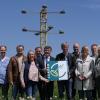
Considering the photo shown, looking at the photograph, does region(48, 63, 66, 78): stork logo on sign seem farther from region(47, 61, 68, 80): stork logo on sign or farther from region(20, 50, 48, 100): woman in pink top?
region(20, 50, 48, 100): woman in pink top

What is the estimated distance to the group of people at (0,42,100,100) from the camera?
1397 centimetres

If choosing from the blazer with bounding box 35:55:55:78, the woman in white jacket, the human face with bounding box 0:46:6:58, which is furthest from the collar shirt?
the woman in white jacket

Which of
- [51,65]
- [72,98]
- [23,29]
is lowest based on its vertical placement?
[72,98]

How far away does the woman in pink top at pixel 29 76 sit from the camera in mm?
14041

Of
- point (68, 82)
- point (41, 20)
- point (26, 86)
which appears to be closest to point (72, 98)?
point (68, 82)

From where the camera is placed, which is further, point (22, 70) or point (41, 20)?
point (41, 20)

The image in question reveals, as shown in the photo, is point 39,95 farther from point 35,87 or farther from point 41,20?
point 41,20

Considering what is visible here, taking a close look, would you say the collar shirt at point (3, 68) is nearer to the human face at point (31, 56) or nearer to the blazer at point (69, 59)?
the human face at point (31, 56)

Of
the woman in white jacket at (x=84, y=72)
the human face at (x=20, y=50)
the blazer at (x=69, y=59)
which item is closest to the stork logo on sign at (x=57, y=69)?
the blazer at (x=69, y=59)

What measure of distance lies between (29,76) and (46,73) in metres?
0.56

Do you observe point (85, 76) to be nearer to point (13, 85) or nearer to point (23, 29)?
point (13, 85)

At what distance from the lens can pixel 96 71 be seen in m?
13.9

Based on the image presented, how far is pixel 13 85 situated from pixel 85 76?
81.4 inches

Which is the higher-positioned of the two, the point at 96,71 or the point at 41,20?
the point at 41,20
